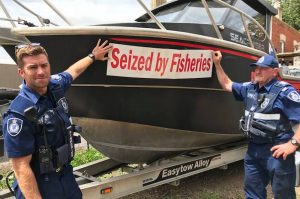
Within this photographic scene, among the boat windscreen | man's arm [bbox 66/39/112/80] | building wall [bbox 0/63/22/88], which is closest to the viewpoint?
man's arm [bbox 66/39/112/80]

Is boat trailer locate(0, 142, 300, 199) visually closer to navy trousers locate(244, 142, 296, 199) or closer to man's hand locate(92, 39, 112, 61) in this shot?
navy trousers locate(244, 142, 296, 199)

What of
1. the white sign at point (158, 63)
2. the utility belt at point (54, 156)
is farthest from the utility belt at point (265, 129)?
the utility belt at point (54, 156)

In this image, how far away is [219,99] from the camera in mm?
4223

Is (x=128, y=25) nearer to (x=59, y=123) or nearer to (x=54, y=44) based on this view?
(x=54, y=44)

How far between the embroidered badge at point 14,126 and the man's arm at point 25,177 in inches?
6.0

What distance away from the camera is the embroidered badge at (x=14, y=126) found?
2.08 m

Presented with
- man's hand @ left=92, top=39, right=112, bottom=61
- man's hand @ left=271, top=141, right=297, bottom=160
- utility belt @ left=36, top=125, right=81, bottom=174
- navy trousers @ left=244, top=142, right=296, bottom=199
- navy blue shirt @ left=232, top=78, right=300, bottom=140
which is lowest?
navy trousers @ left=244, top=142, right=296, bottom=199

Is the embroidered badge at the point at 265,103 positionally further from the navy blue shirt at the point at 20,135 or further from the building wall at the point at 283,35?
the building wall at the point at 283,35

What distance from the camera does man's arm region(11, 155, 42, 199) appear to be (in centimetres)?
210

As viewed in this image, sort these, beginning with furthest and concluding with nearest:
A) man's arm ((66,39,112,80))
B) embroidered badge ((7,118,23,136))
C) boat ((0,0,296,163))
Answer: boat ((0,0,296,163)) → man's arm ((66,39,112,80)) → embroidered badge ((7,118,23,136))

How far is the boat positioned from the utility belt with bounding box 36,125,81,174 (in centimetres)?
110

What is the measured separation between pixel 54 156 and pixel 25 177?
0.69 feet

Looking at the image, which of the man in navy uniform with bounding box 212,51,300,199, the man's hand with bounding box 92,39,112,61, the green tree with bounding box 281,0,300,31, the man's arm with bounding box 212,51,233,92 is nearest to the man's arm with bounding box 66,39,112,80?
the man's hand with bounding box 92,39,112,61

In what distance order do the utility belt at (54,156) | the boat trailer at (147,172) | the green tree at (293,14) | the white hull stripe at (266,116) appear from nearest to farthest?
the utility belt at (54,156), the white hull stripe at (266,116), the boat trailer at (147,172), the green tree at (293,14)
